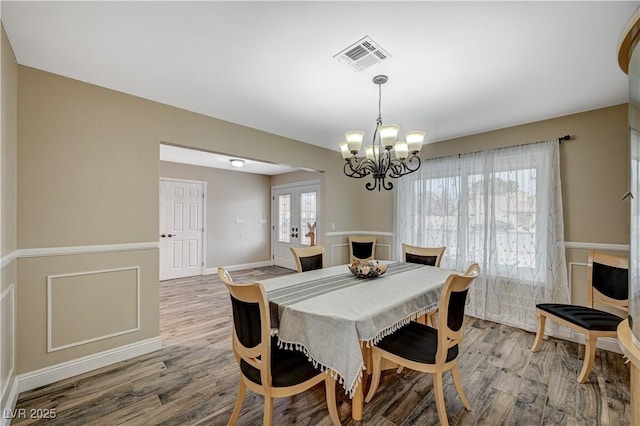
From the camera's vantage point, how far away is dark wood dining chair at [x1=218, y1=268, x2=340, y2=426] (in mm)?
1410

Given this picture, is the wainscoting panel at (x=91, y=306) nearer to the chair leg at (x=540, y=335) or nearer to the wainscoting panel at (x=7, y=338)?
the wainscoting panel at (x=7, y=338)

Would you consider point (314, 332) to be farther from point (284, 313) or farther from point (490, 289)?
point (490, 289)

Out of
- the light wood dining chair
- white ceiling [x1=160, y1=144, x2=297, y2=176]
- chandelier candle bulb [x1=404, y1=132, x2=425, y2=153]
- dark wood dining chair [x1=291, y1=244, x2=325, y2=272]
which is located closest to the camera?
chandelier candle bulb [x1=404, y1=132, x2=425, y2=153]

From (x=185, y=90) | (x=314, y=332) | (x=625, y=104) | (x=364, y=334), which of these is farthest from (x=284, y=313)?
(x=625, y=104)

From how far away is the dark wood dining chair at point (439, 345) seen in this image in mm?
1614

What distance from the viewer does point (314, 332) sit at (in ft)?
5.04

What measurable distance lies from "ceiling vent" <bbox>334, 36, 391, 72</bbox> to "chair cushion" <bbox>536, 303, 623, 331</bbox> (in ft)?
8.86

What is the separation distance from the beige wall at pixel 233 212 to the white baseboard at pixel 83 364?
3519 millimetres

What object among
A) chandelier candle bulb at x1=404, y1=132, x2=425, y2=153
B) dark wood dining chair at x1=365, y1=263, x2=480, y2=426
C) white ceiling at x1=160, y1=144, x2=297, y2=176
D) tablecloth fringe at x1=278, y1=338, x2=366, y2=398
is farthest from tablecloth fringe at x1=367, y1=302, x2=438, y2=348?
white ceiling at x1=160, y1=144, x2=297, y2=176

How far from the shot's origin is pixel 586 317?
2348mm

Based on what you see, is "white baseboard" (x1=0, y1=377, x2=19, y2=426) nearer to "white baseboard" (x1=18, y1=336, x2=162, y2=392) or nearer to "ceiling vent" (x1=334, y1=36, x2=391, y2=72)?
"white baseboard" (x1=18, y1=336, x2=162, y2=392)

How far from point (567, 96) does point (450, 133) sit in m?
1.26

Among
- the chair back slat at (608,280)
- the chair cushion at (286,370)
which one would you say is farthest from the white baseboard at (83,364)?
the chair back slat at (608,280)

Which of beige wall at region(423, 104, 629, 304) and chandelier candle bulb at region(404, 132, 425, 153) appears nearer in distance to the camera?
chandelier candle bulb at region(404, 132, 425, 153)
